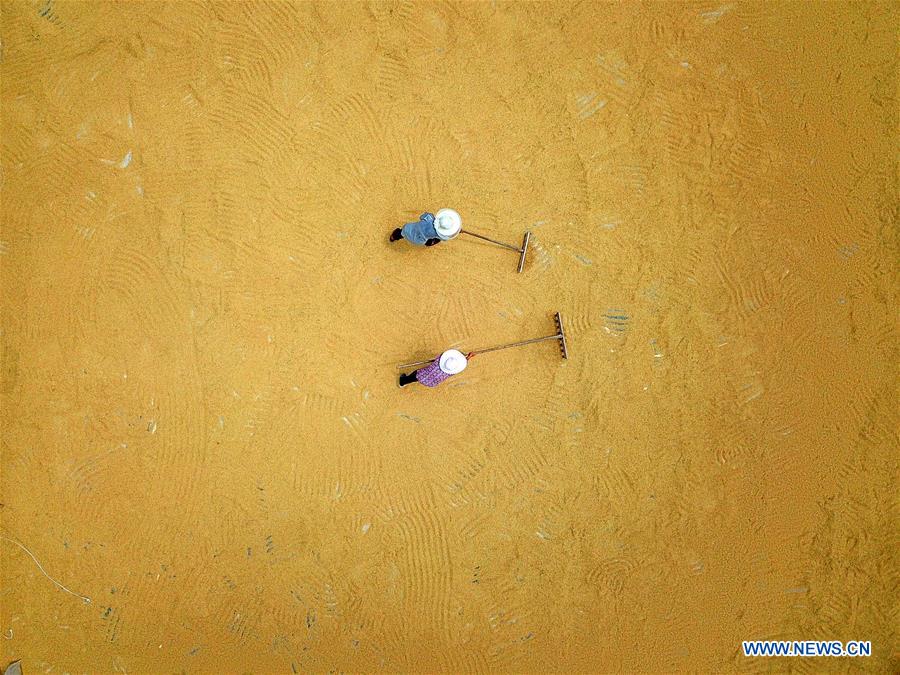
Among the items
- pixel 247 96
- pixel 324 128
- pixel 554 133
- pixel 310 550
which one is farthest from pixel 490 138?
pixel 310 550

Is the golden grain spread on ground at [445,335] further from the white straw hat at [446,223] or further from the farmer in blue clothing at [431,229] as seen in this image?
the white straw hat at [446,223]

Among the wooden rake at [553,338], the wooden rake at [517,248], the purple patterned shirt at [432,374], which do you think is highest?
the wooden rake at [517,248]

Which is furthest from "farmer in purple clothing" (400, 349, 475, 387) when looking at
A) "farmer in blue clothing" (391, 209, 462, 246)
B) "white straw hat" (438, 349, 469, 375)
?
"farmer in blue clothing" (391, 209, 462, 246)

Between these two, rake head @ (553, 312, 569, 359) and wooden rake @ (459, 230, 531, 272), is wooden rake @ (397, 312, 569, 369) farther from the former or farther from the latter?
wooden rake @ (459, 230, 531, 272)

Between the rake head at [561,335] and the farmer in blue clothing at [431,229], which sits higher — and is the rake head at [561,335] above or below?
below

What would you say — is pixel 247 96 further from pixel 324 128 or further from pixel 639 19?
pixel 639 19

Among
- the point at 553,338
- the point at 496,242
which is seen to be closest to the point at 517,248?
the point at 496,242

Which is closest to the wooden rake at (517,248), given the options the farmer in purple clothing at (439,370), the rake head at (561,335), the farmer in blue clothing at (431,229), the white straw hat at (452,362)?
the farmer in blue clothing at (431,229)
